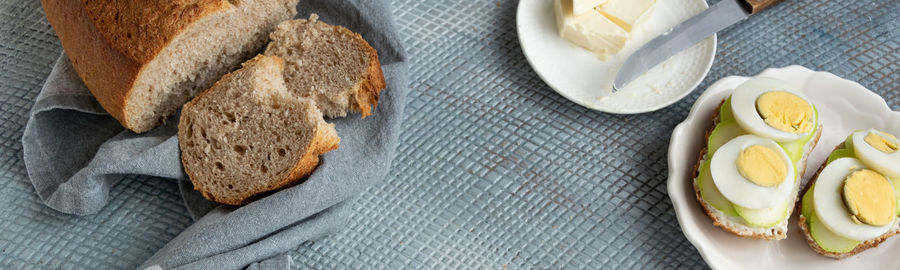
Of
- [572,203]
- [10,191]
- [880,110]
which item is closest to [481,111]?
[572,203]

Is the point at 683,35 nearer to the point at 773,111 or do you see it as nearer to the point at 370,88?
the point at 773,111

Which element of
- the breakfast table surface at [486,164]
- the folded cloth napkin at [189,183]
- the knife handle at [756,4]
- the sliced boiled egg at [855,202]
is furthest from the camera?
the knife handle at [756,4]

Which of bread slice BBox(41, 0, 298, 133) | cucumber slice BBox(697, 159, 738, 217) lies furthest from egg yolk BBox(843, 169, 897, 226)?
bread slice BBox(41, 0, 298, 133)

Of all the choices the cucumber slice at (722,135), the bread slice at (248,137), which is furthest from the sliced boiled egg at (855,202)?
the bread slice at (248,137)

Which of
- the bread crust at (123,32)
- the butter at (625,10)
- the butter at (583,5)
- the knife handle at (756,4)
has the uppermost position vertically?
the bread crust at (123,32)

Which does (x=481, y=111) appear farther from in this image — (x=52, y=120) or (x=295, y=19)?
(x=52, y=120)

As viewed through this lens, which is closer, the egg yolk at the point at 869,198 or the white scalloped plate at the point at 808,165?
the egg yolk at the point at 869,198

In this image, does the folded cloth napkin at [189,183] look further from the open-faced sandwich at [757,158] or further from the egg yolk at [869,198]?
the egg yolk at [869,198]
